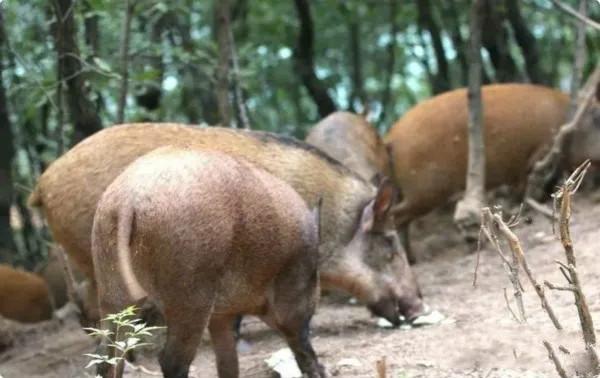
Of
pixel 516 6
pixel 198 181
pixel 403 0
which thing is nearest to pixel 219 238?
pixel 198 181

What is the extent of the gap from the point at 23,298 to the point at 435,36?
5048mm

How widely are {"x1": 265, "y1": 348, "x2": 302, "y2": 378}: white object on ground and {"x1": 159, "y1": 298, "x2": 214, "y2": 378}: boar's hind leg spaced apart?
1033 millimetres

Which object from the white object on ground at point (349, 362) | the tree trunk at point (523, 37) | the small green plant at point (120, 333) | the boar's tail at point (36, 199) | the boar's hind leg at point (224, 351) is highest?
the tree trunk at point (523, 37)

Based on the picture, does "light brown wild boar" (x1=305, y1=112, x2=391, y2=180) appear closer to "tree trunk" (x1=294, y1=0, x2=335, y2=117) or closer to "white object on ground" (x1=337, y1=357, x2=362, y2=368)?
"white object on ground" (x1=337, y1=357, x2=362, y2=368)

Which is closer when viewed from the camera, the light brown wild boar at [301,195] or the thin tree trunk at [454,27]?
the light brown wild boar at [301,195]

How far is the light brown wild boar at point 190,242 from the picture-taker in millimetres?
3916

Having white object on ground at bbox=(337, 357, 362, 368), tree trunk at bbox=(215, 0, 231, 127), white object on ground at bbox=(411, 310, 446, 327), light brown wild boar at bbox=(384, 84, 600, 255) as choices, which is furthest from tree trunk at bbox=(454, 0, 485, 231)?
white object on ground at bbox=(337, 357, 362, 368)

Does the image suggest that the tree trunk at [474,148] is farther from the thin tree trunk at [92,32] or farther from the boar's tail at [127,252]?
the boar's tail at [127,252]

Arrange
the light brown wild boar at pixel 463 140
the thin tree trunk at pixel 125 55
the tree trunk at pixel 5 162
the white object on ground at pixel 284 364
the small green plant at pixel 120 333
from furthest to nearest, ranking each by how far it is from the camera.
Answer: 1. the tree trunk at pixel 5 162
2. the light brown wild boar at pixel 463 140
3. the thin tree trunk at pixel 125 55
4. the white object on ground at pixel 284 364
5. the small green plant at pixel 120 333

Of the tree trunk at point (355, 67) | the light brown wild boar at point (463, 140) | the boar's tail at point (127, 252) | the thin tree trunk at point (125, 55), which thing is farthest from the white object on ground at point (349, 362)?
the tree trunk at point (355, 67)

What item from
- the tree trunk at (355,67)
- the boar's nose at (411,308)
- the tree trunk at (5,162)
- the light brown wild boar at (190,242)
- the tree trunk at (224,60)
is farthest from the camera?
the tree trunk at (355,67)

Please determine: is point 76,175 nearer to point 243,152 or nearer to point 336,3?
point 243,152

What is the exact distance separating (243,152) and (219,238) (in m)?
1.98

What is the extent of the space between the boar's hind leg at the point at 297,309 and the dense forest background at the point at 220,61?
2.47 m
